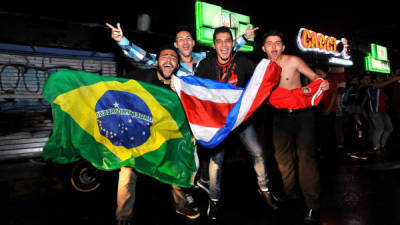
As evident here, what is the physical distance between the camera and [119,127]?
284 centimetres

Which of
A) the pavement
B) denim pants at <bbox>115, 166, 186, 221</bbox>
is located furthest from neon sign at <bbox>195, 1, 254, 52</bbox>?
denim pants at <bbox>115, 166, 186, 221</bbox>

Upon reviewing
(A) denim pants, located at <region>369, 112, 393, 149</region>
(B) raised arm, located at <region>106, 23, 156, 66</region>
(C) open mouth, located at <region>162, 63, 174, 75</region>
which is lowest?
(A) denim pants, located at <region>369, 112, 393, 149</region>

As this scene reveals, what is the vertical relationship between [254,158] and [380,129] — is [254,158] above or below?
below

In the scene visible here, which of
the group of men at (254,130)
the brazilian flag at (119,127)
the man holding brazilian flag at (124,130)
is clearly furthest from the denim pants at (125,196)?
the group of men at (254,130)

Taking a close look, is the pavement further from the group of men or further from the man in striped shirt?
the man in striped shirt

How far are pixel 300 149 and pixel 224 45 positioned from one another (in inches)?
68.0

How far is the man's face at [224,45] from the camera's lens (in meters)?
3.26

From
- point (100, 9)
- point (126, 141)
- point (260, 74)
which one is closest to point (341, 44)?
point (100, 9)

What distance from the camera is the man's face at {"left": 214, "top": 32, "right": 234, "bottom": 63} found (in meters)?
3.26

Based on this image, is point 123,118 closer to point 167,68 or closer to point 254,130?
point 167,68

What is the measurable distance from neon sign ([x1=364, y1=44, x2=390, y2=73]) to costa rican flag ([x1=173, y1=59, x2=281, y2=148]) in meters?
23.3

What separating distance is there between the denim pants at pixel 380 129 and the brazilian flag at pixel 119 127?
7042mm

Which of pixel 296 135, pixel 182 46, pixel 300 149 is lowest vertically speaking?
pixel 300 149

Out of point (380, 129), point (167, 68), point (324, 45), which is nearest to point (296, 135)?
point (167, 68)
